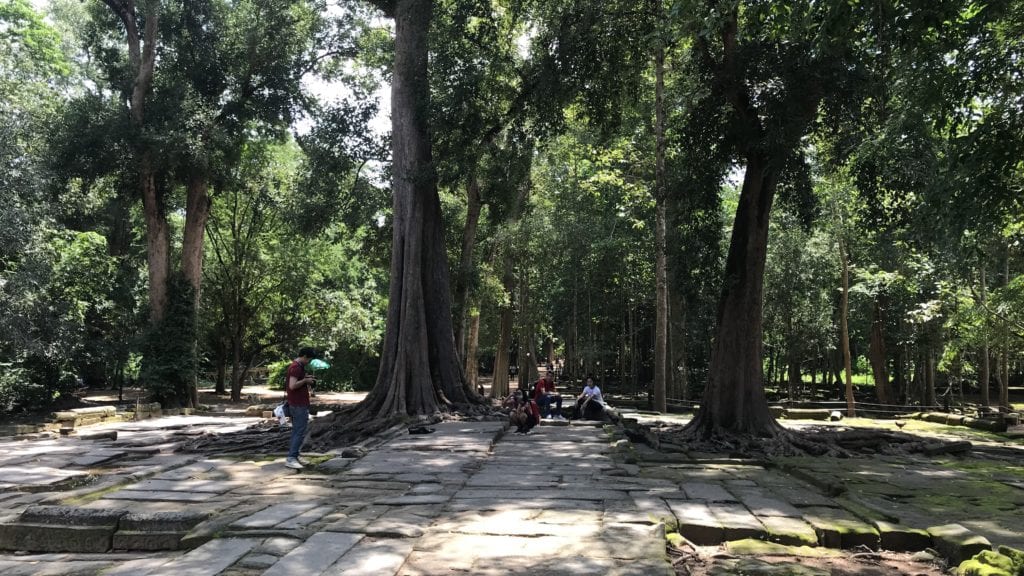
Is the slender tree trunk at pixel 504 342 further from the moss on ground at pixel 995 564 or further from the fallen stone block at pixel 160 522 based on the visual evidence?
the moss on ground at pixel 995 564

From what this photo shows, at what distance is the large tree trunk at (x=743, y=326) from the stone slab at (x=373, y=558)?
7.81 m

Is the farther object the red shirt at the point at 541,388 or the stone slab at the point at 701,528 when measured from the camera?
the red shirt at the point at 541,388

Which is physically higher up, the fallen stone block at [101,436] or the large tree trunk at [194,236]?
the large tree trunk at [194,236]

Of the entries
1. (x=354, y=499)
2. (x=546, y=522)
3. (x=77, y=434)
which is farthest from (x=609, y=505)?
(x=77, y=434)

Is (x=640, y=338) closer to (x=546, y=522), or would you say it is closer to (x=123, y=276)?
(x=123, y=276)

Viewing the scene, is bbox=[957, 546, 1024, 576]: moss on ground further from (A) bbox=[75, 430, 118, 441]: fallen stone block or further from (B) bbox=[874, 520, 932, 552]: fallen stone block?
(A) bbox=[75, 430, 118, 441]: fallen stone block

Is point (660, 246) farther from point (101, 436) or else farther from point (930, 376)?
point (930, 376)

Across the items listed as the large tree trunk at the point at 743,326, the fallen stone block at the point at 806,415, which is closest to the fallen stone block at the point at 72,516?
the large tree trunk at the point at 743,326

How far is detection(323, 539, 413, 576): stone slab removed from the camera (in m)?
4.01

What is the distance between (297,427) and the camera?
8.19 meters

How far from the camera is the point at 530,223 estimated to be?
73.2 ft

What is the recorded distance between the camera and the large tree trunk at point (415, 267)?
13539mm

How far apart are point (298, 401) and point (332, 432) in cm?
320

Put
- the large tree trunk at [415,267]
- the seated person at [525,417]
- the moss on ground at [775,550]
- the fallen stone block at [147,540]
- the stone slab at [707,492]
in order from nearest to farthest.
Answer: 1. the moss on ground at [775,550]
2. the fallen stone block at [147,540]
3. the stone slab at [707,492]
4. the seated person at [525,417]
5. the large tree trunk at [415,267]
